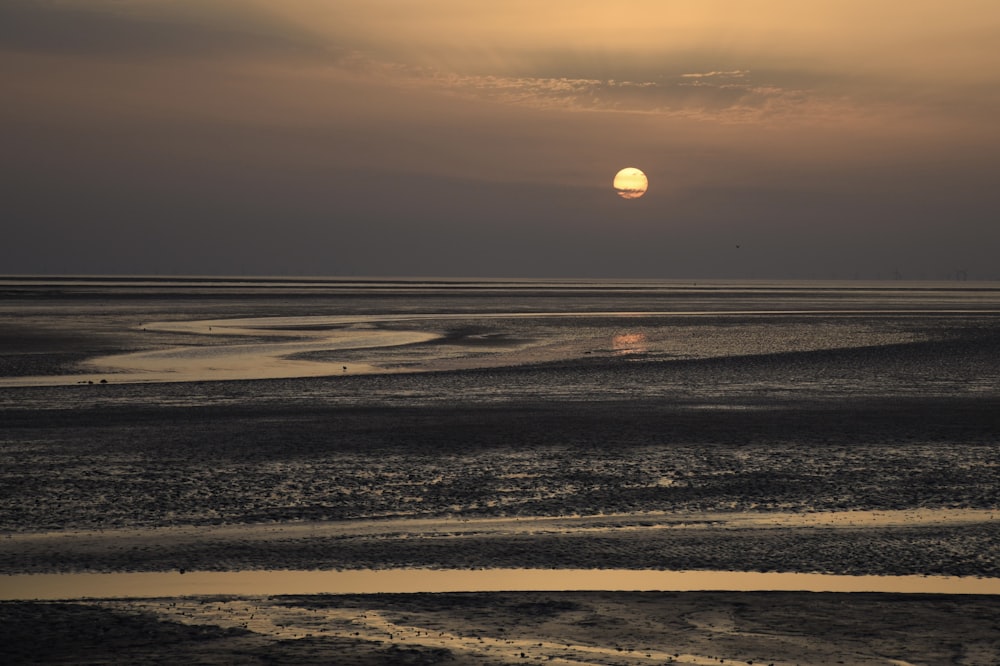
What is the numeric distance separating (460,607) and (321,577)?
1.68 metres

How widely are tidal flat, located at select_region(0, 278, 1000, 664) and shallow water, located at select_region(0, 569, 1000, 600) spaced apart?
262 mm

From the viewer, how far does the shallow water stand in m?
9.56

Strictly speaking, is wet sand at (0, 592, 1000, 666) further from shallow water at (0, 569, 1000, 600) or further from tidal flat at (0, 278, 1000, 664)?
shallow water at (0, 569, 1000, 600)

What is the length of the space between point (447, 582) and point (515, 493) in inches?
171

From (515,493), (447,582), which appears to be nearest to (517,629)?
(447,582)

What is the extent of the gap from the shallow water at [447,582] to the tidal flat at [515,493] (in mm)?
262

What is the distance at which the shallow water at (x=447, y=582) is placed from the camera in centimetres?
956

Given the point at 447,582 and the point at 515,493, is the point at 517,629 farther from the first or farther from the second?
the point at 515,493

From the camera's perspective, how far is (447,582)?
392 inches

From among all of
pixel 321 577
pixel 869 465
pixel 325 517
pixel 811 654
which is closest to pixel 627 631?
pixel 811 654

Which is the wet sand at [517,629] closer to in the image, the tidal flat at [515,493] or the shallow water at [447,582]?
the tidal flat at [515,493]

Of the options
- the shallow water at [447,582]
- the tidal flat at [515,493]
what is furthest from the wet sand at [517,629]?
the shallow water at [447,582]

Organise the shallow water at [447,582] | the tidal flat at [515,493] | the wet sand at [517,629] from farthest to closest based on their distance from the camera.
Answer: the shallow water at [447,582] < the tidal flat at [515,493] < the wet sand at [517,629]

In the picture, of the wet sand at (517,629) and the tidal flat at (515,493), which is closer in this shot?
the wet sand at (517,629)
